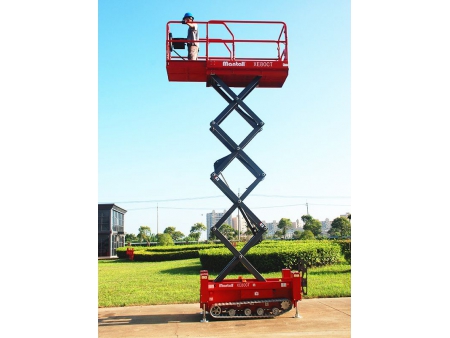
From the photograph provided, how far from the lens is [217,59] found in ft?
26.6

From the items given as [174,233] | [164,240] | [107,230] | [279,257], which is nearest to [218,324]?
[279,257]

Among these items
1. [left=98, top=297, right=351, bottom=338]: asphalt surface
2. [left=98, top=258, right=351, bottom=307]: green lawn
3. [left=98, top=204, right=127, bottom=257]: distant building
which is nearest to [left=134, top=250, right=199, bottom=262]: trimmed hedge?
[left=98, top=204, right=127, bottom=257]: distant building

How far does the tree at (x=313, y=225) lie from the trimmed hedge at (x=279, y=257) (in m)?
36.1

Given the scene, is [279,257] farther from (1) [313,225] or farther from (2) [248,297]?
(1) [313,225]

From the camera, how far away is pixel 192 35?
798cm

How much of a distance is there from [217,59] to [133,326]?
5.84m

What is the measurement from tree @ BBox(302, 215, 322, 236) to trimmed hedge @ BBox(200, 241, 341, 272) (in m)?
36.1

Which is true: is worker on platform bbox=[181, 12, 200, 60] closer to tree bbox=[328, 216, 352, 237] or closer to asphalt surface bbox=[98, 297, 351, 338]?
asphalt surface bbox=[98, 297, 351, 338]

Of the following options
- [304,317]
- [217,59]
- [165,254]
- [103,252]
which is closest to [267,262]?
[304,317]

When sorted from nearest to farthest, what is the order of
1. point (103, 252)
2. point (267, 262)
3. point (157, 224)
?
point (267, 262), point (103, 252), point (157, 224)

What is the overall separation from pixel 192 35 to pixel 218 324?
602 centimetres

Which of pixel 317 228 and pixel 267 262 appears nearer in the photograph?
pixel 267 262

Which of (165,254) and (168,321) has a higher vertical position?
(168,321)

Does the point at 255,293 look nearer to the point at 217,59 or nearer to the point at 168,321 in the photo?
the point at 168,321
